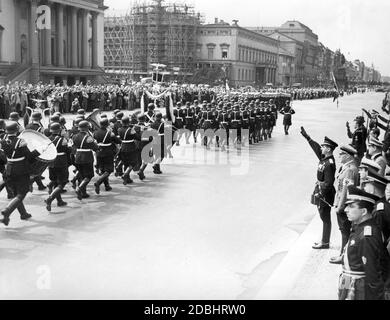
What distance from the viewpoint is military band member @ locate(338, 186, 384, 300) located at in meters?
4.38

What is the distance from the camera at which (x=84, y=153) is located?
35.1ft

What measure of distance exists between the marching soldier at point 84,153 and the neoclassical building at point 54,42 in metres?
33.6

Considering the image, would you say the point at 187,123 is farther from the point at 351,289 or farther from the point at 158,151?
the point at 351,289

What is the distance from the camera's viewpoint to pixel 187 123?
794 inches

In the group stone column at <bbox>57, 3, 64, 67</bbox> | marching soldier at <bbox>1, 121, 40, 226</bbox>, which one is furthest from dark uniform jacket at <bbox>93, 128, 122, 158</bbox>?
stone column at <bbox>57, 3, 64, 67</bbox>

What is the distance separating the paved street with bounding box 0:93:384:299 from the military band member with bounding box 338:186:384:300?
1910mm

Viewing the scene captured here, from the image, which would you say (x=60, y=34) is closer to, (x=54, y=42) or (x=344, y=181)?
(x=54, y=42)

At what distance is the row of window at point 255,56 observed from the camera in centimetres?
9346

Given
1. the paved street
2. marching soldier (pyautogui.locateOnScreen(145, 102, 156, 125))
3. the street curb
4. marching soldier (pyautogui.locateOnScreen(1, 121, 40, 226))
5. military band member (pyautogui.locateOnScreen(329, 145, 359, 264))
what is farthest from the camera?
marching soldier (pyautogui.locateOnScreen(145, 102, 156, 125))

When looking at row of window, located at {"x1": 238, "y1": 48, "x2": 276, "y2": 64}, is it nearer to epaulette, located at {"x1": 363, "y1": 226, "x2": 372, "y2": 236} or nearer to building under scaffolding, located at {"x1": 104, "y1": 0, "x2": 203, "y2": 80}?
building under scaffolding, located at {"x1": 104, "y1": 0, "x2": 203, "y2": 80}

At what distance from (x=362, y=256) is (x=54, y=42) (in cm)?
5075

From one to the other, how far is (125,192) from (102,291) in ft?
18.8

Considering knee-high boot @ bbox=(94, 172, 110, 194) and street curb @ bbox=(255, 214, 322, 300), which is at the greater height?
knee-high boot @ bbox=(94, 172, 110, 194)

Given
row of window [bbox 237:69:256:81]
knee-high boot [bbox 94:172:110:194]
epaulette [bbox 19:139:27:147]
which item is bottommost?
knee-high boot [bbox 94:172:110:194]
